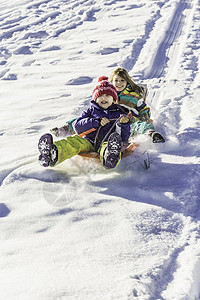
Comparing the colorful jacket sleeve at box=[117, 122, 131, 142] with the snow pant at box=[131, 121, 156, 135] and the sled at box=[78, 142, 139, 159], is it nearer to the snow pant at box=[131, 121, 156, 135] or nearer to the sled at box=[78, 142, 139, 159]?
the sled at box=[78, 142, 139, 159]

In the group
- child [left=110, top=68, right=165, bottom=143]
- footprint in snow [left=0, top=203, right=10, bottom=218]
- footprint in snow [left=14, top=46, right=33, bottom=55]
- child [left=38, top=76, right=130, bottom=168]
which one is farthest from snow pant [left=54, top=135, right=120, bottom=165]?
footprint in snow [left=14, top=46, right=33, bottom=55]

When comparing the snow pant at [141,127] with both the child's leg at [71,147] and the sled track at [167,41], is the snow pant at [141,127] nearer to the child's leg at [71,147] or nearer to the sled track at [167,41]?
the child's leg at [71,147]

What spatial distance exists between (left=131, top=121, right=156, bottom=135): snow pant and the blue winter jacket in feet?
1.17

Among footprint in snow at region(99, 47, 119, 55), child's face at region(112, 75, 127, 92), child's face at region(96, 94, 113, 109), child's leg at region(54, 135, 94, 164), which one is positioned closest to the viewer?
child's leg at region(54, 135, 94, 164)

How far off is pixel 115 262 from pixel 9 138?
2250 mm

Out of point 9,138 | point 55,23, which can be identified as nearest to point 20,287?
point 9,138

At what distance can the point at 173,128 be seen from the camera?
3.43 metres

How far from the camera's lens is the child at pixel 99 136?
2.33 m

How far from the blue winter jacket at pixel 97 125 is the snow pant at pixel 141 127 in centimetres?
36

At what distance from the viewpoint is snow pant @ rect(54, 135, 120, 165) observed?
7.94 ft

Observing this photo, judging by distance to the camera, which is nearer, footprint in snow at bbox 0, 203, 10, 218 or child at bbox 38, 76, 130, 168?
footprint in snow at bbox 0, 203, 10, 218

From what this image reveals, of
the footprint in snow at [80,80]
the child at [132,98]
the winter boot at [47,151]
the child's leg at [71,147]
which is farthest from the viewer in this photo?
the footprint in snow at [80,80]

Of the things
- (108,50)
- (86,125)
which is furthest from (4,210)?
(108,50)

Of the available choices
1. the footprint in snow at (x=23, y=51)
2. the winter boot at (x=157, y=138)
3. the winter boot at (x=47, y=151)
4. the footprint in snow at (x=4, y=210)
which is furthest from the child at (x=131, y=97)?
the footprint in snow at (x=23, y=51)
